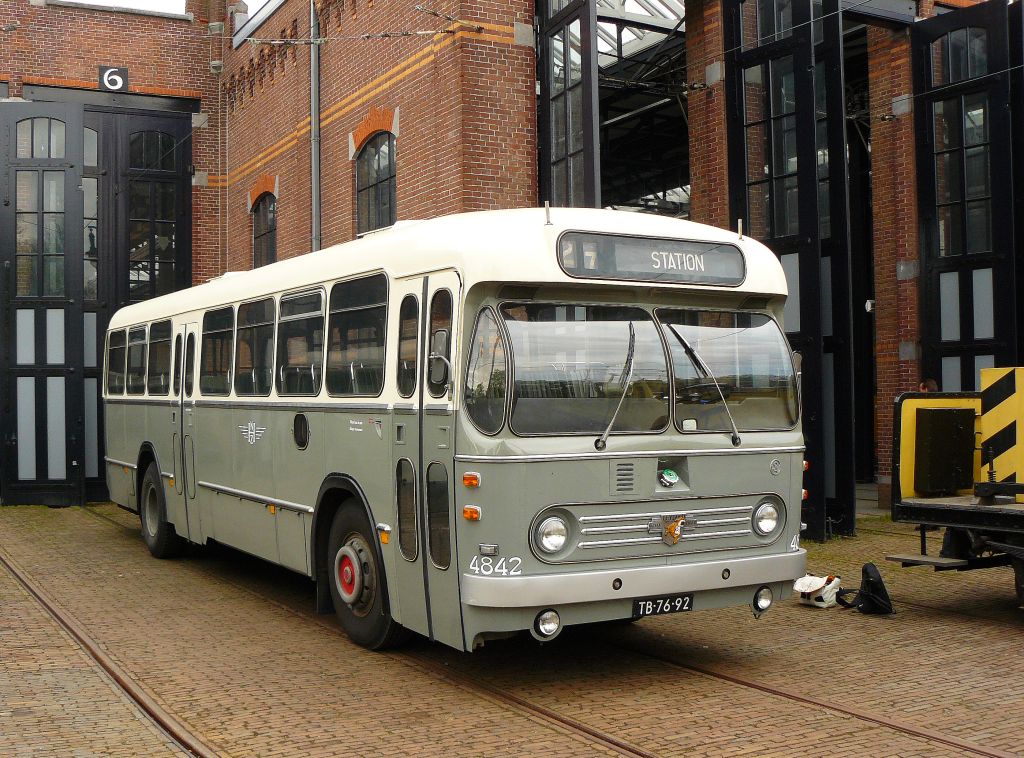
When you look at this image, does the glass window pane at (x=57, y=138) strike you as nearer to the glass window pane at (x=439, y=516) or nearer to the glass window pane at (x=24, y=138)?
the glass window pane at (x=24, y=138)

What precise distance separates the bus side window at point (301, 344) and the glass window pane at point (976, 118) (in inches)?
409

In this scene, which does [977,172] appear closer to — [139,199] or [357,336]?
[357,336]

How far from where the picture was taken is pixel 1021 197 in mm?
14883

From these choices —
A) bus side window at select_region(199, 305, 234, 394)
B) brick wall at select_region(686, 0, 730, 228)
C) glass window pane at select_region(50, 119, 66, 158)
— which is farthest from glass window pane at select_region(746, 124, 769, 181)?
glass window pane at select_region(50, 119, 66, 158)

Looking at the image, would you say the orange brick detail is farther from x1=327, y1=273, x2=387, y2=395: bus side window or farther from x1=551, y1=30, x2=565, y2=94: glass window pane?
x1=327, y1=273, x2=387, y2=395: bus side window

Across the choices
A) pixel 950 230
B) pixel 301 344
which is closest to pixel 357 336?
pixel 301 344

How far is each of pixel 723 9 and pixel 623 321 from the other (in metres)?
8.75

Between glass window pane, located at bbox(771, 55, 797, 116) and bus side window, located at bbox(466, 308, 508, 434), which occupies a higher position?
glass window pane, located at bbox(771, 55, 797, 116)

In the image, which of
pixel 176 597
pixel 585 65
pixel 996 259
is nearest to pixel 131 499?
pixel 176 597

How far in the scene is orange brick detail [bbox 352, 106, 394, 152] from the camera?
15.7 meters

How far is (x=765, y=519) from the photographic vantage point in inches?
278

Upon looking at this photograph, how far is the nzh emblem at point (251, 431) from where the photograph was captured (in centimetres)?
939

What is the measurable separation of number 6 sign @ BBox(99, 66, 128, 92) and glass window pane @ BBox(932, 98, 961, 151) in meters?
13.9

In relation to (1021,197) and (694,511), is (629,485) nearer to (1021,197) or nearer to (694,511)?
(694,511)
